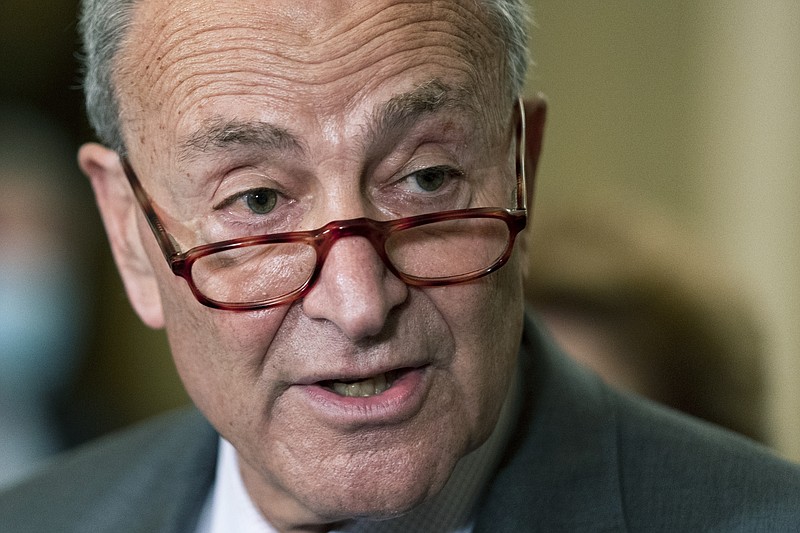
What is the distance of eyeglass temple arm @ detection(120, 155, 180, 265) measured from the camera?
1583mm

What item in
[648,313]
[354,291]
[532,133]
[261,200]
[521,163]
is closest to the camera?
[354,291]

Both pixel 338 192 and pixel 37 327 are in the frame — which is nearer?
pixel 338 192

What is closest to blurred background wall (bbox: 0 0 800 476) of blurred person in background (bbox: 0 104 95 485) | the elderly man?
blurred person in background (bbox: 0 104 95 485)

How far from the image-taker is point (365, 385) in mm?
1486

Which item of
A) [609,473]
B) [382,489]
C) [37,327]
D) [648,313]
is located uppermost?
[382,489]

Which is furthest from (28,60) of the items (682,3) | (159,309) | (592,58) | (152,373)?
(159,309)

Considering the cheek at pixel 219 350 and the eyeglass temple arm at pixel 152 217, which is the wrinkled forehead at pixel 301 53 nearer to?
the eyeglass temple arm at pixel 152 217

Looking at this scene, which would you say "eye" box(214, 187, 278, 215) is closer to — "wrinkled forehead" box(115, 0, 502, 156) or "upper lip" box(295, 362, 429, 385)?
→ "wrinkled forehead" box(115, 0, 502, 156)

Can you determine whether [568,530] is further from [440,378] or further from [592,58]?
[592,58]

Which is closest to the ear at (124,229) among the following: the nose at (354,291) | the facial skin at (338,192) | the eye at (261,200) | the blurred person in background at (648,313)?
the facial skin at (338,192)

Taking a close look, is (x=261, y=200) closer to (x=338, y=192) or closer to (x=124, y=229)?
(x=338, y=192)

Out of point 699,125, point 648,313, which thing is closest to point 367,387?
point 648,313

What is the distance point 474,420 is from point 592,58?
321 cm

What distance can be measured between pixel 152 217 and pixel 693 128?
120 inches
